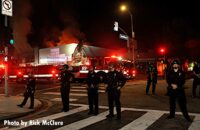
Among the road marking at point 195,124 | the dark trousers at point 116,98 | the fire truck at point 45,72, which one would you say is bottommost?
the road marking at point 195,124

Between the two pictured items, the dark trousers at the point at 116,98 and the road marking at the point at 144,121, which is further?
the dark trousers at the point at 116,98

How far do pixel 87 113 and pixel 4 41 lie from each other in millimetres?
6425

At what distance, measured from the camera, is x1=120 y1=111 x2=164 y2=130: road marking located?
295 inches

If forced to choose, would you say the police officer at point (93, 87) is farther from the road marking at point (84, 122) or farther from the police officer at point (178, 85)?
the police officer at point (178, 85)

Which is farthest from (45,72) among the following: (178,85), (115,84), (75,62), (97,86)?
(178,85)

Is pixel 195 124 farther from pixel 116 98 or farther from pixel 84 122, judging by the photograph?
pixel 84 122

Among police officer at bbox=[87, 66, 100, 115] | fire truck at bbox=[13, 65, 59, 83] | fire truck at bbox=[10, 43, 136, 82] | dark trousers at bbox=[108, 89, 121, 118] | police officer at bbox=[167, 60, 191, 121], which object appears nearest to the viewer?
police officer at bbox=[167, 60, 191, 121]

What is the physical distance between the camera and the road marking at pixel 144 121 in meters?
7.50

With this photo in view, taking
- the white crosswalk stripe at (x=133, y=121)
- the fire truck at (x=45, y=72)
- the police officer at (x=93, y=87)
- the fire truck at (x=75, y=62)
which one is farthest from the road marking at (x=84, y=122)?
the fire truck at (x=45, y=72)

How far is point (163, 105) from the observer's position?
36.4 ft

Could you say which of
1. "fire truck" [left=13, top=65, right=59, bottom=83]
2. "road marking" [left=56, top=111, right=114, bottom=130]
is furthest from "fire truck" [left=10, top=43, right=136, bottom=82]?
"road marking" [left=56, top=111, right=114, bottom=130]

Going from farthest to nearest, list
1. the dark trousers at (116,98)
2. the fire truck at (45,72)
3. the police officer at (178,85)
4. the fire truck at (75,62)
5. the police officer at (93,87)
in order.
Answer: the fire truck at (45,72) < the fire truck at (75,62) < the police officer at (93,87) < the dark trousers at (116,98) < the police officer at (178,85)

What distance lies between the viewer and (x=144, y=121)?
8.27 m

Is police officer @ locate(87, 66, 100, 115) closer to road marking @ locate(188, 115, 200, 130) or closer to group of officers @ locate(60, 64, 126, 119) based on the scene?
group of officers @ locate(60, 64, 126, 119)
